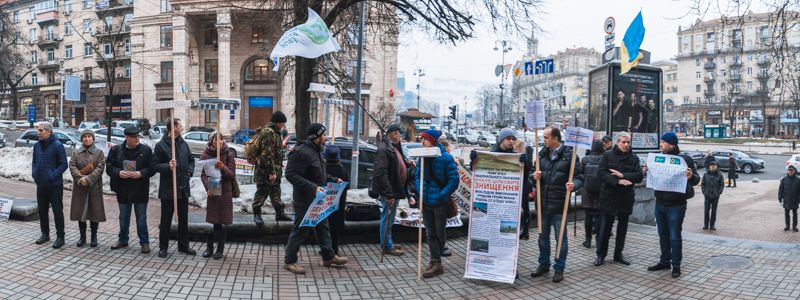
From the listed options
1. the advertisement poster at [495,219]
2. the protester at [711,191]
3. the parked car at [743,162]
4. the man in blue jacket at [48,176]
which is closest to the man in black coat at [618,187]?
the advertisement poster at [495,219]

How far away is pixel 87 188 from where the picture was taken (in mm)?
6984

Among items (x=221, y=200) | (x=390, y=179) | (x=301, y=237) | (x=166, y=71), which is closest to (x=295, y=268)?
(x=301, y=237)

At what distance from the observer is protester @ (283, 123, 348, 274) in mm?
6145

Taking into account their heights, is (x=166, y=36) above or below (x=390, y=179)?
above

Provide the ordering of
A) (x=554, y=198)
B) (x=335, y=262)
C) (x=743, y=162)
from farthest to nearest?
(x=743, y=162)
(x=335, y=262)
(x=554, y=198)

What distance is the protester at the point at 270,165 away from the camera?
312 inches

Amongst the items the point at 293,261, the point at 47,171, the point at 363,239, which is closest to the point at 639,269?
the point at 363,239

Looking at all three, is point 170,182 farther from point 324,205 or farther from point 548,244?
point 548,244

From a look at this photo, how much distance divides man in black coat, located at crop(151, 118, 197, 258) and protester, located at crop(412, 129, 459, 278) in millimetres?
3101

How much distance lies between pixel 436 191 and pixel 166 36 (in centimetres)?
Result: 4754

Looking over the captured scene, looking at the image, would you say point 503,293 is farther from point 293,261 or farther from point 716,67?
point 716,67

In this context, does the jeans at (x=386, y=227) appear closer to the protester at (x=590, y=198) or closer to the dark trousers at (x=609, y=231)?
the dark trousers at (x=609, y=231)

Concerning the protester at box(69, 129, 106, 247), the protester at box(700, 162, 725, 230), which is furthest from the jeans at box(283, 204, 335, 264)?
the protester at box(700, 162, 725, 230)

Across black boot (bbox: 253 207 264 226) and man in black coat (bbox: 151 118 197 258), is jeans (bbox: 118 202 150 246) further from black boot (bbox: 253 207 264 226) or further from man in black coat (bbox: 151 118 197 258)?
black boot (bbox: 253 207 264 226)
